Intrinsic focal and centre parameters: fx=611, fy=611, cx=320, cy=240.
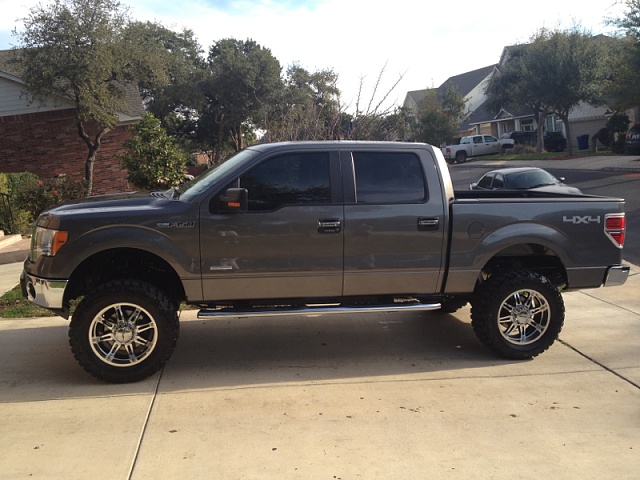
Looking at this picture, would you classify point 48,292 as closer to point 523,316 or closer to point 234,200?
point 234,200

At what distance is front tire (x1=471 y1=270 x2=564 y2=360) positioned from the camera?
571 centimetres

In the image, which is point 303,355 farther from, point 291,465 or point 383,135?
point 383,135

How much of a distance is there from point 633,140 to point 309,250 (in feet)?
103

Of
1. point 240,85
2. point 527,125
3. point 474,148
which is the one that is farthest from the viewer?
point 527,125

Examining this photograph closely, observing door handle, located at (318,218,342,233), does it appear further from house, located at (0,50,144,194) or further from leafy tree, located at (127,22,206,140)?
leafy tree, located at (127,22,206,140)

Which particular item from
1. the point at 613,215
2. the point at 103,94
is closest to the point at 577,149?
the point at 103,94

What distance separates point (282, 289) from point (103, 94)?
17156mm

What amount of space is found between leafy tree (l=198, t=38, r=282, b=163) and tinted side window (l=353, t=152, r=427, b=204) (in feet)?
96.9

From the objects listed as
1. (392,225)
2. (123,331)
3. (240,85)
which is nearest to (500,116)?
(240,85)

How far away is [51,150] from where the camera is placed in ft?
71.9

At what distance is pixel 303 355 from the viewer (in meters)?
6.02

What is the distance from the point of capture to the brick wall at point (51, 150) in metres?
21.5

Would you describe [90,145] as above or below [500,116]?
below

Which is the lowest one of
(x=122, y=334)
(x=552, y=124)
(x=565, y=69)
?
(x=122, y=334)
